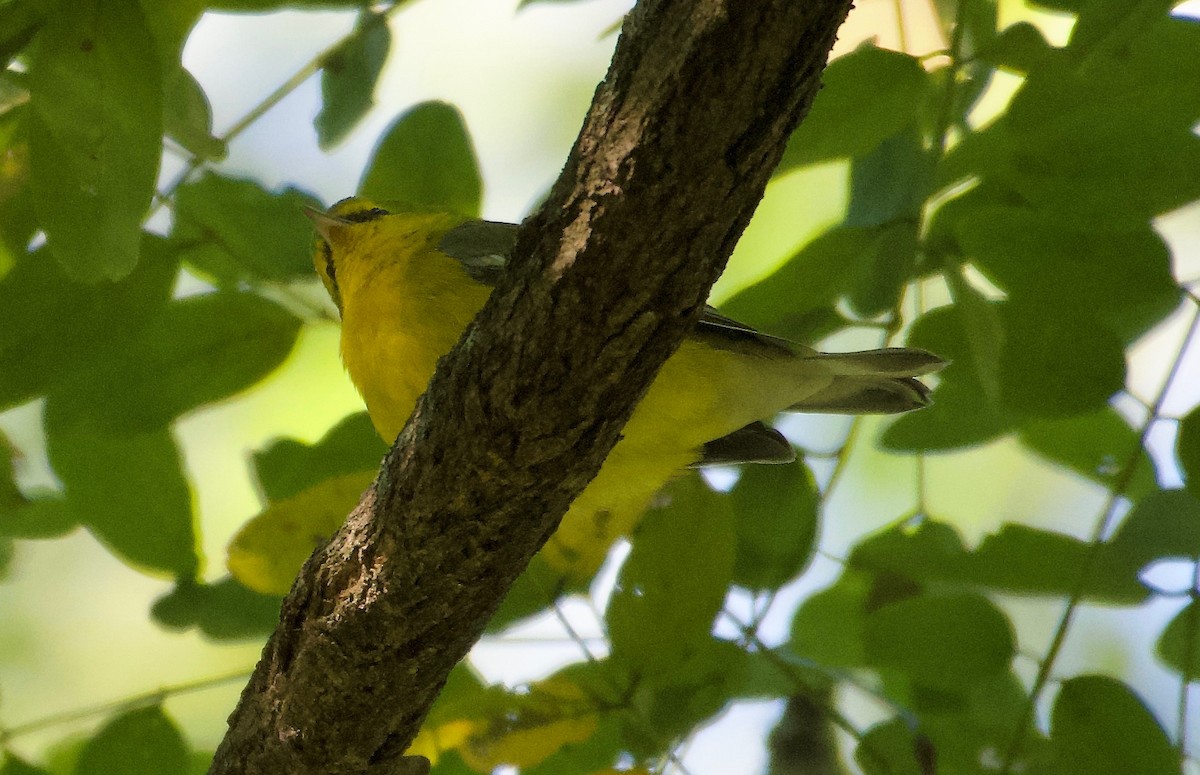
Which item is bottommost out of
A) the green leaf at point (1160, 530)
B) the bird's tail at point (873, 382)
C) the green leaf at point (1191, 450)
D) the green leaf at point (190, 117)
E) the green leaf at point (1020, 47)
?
the green leaf at point (1160, 530)

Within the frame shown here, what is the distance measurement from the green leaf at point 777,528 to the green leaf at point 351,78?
137 centimetres

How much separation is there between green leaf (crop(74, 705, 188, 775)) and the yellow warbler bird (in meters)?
0.87

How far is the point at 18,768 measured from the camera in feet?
9.21

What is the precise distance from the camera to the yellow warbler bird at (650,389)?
9.25 feet

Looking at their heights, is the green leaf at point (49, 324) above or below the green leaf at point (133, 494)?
above

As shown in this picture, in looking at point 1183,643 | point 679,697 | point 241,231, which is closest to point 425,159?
point 241,231

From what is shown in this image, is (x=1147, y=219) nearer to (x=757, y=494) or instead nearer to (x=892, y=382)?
(x=892, y=382)

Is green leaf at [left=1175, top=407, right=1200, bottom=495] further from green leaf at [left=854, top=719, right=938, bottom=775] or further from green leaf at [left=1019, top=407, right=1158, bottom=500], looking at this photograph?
green leaf at [left=854, top=719, right=938, bottom=775]

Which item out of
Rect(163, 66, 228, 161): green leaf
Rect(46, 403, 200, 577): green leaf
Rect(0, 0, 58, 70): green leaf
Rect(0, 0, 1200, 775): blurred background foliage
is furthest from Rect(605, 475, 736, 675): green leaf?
Rect(0, 0, 58, 70): green leaf

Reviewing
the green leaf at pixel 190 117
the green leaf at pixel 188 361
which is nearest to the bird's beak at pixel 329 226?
the green leaf at pixel 188 361

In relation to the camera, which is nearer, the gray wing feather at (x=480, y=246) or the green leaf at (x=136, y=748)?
the green leaf at (x=136, y=748)

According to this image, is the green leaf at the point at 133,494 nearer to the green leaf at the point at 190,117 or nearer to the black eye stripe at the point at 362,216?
the green leaf at the point at 190,117

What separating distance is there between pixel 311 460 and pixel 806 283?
4.22 ft

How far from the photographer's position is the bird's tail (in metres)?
2.85
